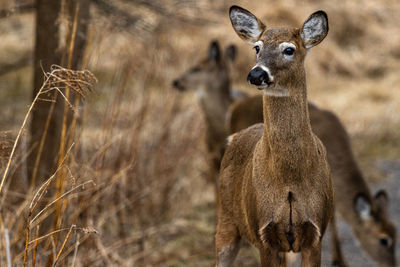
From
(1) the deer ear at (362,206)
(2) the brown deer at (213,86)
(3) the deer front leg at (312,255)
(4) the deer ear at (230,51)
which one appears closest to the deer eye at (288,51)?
(3) the deer front leg at (312,255)

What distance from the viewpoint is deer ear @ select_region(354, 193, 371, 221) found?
6.89 metres

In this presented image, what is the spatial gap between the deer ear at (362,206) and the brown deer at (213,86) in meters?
2.86

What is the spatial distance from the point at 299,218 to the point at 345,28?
13.4 metres

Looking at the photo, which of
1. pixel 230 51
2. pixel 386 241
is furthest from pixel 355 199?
pixel 230 51

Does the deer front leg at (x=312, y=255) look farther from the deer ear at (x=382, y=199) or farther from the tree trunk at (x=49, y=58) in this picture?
the deer ear at (x=382, y=199)

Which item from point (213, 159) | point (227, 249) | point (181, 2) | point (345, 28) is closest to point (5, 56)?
point (213, 159)

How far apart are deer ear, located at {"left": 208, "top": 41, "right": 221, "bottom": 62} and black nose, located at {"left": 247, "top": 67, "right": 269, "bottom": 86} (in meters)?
5.80

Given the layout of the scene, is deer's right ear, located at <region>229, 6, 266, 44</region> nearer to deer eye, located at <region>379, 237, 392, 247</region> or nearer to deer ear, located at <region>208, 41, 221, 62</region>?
deer eye, located at <region>379, 237, 392, 247</region>

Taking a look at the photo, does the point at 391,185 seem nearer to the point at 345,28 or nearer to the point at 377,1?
the point at 345,28

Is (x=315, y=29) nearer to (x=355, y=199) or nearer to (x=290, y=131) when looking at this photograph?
(x=290, y=131)

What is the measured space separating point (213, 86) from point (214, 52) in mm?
447

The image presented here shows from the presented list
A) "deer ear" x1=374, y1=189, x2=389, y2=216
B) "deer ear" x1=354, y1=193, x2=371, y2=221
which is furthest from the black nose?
"deer ear" x1=374, y1=189, x2=389, y2=216

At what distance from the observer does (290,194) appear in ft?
13.3

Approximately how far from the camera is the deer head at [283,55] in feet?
12.8
